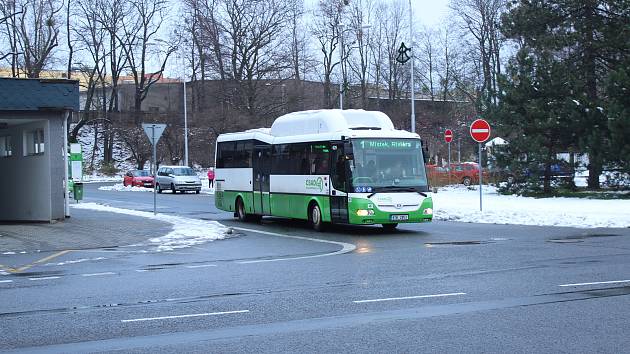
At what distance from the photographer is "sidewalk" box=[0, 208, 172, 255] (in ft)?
63.2

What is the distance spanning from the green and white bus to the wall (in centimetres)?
617

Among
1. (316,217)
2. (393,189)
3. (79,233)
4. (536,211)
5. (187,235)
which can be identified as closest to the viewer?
(187,235)

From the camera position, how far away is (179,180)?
5400 centimetres

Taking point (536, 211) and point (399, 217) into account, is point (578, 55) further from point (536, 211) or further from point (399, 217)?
point (399, 217)

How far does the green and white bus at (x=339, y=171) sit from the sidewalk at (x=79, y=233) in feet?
12.0

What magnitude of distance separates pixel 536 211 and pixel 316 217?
8492mm

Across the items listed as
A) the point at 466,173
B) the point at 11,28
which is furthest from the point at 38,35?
the point at 466,173

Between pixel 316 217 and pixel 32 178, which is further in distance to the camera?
pixel 32 178

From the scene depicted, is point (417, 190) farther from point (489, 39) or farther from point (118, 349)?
point (489, 39)

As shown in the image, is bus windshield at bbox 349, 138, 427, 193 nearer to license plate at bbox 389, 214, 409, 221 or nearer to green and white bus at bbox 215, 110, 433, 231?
green and white bus at bbox 215, 110, 433, 231

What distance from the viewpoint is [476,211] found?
2798cm

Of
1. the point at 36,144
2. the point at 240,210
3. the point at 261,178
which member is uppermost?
the point at 36,144

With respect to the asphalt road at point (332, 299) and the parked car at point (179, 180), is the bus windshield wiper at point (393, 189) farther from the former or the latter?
the parked car at point (179, 180)

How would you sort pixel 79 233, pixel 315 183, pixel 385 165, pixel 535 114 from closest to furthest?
pixel 385 165 < pixel 79 233 < pixel 315 183 < pixel 535 114
